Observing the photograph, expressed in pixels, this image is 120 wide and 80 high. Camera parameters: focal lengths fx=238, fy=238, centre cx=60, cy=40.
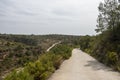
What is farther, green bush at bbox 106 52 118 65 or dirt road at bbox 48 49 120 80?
green bush at bbox 106 52 118 65

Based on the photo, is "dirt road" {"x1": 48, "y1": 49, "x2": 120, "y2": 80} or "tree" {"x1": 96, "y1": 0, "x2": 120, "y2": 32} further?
"tree" {"x1": 96, "y1": 0, "x2": 120, "y2": 32}

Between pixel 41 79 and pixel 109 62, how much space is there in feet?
41.4

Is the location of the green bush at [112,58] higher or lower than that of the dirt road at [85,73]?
higher

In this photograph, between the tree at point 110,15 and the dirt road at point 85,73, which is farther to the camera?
the tree at point 110,15

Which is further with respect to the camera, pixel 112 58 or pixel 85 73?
pixel 112 58

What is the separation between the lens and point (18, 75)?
39.6 feet

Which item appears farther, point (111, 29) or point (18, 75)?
point (111, 29)

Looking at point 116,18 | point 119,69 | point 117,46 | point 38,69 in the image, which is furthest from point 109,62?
point 38,69

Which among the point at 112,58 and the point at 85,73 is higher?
the point at 112,58

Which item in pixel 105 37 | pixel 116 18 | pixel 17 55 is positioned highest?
pixel 116 18

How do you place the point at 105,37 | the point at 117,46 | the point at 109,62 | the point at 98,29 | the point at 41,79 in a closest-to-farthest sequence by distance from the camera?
the point at 41,79 → the point at 109,62 → the point at 117,46 → the point at 105,37 → the point at 98,29

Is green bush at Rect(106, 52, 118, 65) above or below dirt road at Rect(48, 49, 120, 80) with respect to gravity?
above

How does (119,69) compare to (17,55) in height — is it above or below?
above

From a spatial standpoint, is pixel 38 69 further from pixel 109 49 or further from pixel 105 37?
pixel 105 37
